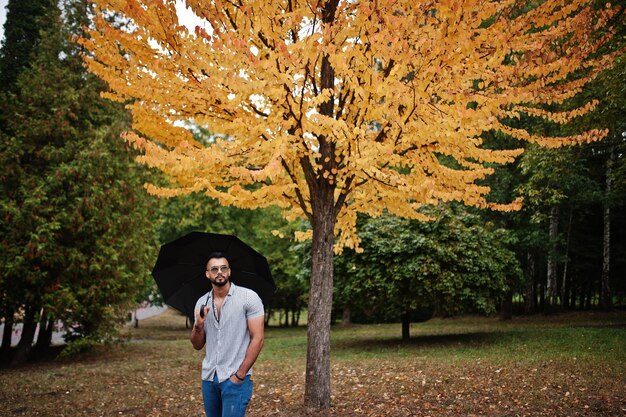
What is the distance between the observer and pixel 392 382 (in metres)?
7.14

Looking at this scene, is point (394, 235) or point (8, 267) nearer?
point (8, 267)

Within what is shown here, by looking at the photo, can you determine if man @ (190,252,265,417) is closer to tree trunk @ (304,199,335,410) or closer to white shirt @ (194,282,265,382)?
white shirt @ (194,282,265,382)

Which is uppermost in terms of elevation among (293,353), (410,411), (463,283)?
(463,283)

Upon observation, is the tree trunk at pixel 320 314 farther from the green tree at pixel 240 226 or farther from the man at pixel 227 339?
the green tree at pixel 240 226

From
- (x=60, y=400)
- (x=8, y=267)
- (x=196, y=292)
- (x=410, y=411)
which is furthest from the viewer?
(x=8, y=267)

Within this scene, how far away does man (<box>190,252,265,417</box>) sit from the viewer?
2844mm

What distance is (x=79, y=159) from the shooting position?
11477 mm

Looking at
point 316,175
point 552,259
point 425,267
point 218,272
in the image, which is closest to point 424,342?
point 425,267

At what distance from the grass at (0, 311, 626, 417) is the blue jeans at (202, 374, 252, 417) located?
2878mm

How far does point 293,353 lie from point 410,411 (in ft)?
26.3

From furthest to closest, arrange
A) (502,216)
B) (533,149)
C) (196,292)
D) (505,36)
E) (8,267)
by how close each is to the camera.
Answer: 1. (502,216)
2. (533,149)
3. (8,267)
4. (505,36)
5. (196,292)

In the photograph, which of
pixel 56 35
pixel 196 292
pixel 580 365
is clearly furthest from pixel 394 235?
pixel 56 35

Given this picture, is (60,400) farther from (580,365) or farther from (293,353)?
(580,365)

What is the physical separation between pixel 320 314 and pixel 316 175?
188cm
